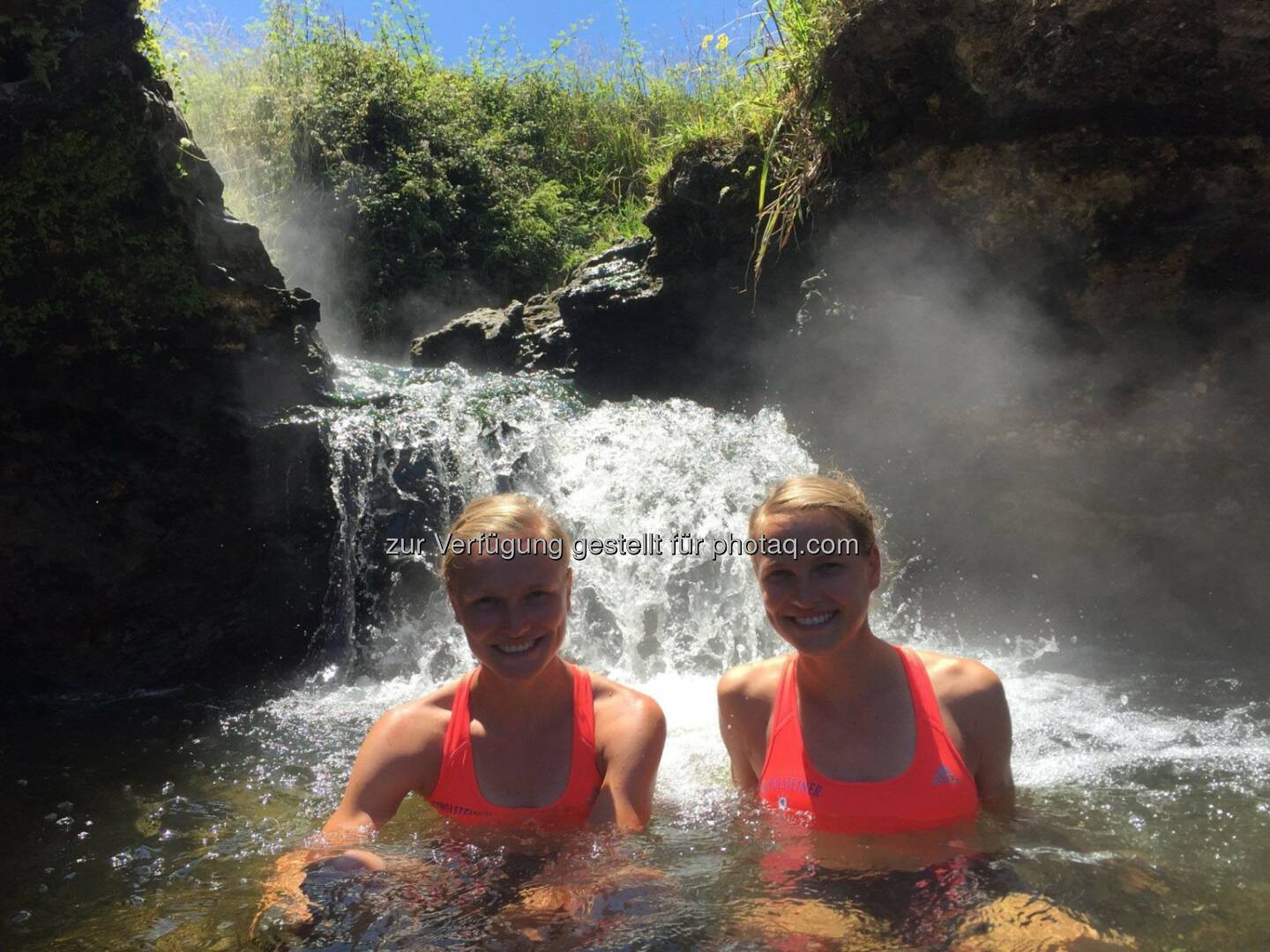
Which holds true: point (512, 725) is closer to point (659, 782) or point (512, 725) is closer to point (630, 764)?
point (630, 764)

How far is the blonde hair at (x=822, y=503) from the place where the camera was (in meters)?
2.39

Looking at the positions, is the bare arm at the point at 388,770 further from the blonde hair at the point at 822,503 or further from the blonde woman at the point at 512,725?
the blonde hair at the point at 822,503

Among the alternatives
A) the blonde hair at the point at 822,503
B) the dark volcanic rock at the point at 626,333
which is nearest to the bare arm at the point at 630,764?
the blonde hair at the point at 822,503

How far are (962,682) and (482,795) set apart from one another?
107 centimetres

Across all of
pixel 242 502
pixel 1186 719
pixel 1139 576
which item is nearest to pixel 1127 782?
pixel 1186 719

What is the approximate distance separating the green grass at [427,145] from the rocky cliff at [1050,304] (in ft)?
13.0

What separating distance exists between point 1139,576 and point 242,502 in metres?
4.26

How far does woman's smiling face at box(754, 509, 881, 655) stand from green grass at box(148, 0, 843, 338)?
7.25 meters

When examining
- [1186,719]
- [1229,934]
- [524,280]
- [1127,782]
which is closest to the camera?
[1229,934]

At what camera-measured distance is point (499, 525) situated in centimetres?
241

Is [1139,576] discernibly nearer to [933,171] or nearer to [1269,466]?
[1269,466]

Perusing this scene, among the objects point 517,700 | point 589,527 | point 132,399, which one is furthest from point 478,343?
point 517,700

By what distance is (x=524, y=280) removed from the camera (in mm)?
10430

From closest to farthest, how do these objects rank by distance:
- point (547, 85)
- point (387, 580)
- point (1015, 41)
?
point (1015, 41) < point (387, 580) < point (547, 85)
